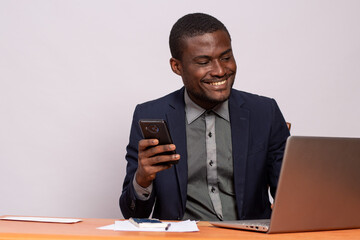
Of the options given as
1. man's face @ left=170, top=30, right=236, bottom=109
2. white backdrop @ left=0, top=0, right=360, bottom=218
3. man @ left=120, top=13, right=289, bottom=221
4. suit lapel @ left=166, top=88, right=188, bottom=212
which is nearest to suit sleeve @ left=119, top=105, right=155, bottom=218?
man @ left=120, top=13, right=289, bottom=221

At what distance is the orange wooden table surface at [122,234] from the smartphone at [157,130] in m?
0.32

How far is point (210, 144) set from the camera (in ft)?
6.77

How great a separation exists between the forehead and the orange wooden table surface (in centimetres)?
84

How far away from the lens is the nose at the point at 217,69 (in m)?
1.97

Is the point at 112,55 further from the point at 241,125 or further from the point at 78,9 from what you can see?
the point at 241,125

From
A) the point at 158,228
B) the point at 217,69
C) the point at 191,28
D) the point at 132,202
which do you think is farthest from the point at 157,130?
the point at 191,28

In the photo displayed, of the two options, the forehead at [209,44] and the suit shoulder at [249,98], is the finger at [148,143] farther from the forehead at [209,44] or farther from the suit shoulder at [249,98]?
the suit shoulder at [249,98]

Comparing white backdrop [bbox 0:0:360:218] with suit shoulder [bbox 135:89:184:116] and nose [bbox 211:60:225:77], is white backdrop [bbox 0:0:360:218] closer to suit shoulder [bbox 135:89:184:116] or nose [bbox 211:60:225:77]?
suit shoulder [bbox 135:89:184:116]

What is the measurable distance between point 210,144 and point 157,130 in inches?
22.5

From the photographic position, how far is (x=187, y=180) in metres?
1.98

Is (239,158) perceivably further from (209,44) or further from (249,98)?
(209,44)

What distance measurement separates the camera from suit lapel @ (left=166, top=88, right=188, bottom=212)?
1960 millimetres

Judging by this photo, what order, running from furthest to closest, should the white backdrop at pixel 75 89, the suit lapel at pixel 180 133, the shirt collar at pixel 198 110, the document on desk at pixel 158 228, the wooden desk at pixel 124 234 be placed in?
the white backdrop at pixel 75 89 < the shirt collar at pixel 198 110 < the suit lapel at pixel 180 133 < the document on desk at pixel 158 228 < the wooden desk at pixel 124 234

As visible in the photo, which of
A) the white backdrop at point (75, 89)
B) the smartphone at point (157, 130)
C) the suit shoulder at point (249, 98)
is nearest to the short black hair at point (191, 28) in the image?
the suit shoulder at point (249, 98)
